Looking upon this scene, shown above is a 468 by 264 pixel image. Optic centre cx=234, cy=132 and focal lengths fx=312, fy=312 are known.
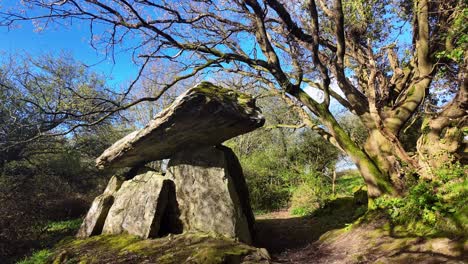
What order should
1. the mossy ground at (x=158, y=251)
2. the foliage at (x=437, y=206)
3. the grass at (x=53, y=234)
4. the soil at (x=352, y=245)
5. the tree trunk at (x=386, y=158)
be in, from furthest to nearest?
the grass at (x=53, y=234), the tree trunk at (x=386, y=158), the mossy ground at (x=158, y=251), the foliage at (x=437, y=206), the soil at (x=352, y=245)

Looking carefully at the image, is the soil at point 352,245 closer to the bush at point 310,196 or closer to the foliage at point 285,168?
the bush at point 310,196

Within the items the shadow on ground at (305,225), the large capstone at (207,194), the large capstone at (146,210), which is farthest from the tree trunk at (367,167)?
the large capstone at (146,210)

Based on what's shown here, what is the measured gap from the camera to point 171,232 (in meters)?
7.48

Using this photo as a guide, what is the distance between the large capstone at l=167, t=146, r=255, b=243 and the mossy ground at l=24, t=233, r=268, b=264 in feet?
1.45

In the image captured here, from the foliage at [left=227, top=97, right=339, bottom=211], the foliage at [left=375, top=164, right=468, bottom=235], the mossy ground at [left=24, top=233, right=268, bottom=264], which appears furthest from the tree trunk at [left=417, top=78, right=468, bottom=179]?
the foliage at [left=227, top=97, right=339, bottom=211]

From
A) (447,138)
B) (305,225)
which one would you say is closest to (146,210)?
(305,225)

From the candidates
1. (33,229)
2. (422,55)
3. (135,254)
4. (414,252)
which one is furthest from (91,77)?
(414,252)

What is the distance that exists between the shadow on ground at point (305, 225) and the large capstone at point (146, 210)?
2.69 m

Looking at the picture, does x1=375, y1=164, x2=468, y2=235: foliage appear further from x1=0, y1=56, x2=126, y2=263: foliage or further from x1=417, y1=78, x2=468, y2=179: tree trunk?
x1=0, y1=56, x2=126, y2=263: foliage

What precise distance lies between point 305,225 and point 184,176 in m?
4.66

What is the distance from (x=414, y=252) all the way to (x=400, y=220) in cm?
146

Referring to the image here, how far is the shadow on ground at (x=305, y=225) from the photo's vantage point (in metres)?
8.45

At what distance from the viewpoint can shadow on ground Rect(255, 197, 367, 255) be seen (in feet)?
27.7

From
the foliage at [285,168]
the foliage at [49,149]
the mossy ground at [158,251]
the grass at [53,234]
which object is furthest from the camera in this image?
the foliage at [285,168]
